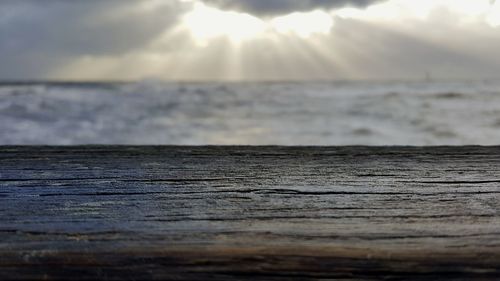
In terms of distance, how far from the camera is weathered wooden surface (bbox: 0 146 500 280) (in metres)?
0.88

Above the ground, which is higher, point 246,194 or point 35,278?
point 246,194

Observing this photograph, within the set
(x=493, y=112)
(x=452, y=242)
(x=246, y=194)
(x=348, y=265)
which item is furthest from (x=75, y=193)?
(x=493, y=112)

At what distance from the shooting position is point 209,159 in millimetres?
1771

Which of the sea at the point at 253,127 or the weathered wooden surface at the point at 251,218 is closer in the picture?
the weathered wooden surface at the point at 251,218

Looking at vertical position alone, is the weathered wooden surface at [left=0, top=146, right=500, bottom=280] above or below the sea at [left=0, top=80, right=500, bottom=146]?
below

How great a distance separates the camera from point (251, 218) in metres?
1.09

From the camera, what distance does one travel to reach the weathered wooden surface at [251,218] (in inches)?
34.6

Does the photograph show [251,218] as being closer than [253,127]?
Yes

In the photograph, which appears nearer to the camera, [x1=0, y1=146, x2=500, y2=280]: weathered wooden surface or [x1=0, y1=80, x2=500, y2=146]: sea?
[x1=0, y1=146, x2=500, y2=280]: weathered wooden surface

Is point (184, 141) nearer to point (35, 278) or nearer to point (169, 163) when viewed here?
point (169, 163)

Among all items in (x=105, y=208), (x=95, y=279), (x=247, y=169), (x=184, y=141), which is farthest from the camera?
(x=184, y=141)

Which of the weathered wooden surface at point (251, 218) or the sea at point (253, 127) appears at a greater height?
the sea at point (253, 127)

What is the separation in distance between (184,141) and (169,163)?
789 centimetres

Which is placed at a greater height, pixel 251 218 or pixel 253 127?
pixel 253 127
